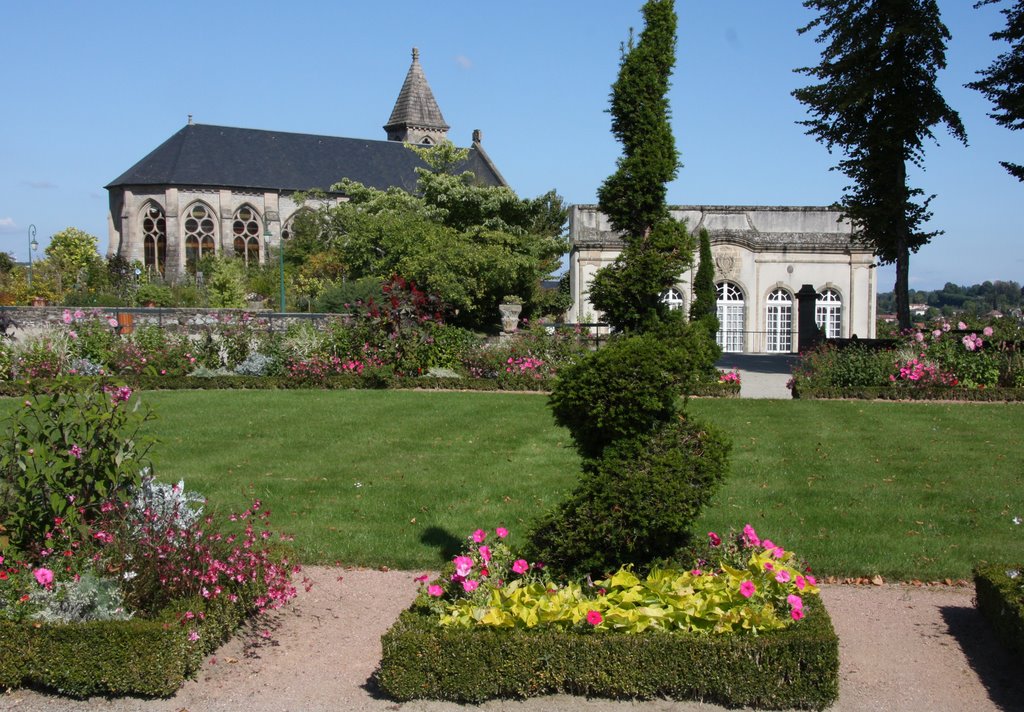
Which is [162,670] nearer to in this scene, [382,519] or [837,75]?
[382,519]

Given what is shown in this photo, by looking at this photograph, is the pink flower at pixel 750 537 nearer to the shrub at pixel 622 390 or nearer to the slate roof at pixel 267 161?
the shrub at pixel 622 390

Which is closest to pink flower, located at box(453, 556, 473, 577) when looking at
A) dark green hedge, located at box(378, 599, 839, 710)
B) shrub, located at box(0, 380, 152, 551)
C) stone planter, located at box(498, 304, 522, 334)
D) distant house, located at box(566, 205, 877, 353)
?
dark green hedge, located at box(378, 599, 839, 710)

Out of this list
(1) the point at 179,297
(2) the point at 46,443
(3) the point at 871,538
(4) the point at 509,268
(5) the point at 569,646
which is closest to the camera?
(5) the point at 569,646

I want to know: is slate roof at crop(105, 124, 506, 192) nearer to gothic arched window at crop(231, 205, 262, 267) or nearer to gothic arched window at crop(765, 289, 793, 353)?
gothic arched window at crop(231, 205, 262, 267)

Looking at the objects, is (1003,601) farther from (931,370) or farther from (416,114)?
(416,114)

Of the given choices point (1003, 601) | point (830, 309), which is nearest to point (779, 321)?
point (830, 309)

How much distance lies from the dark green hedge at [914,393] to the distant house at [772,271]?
1745 cm

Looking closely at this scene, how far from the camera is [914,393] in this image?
13734 millimetres

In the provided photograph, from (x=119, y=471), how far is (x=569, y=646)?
8.52ft

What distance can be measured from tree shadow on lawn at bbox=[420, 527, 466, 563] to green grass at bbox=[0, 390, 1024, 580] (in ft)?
0.06

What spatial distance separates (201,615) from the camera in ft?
14.8

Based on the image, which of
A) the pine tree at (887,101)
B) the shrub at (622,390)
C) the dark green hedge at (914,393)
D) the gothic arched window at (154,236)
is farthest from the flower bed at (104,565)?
the gothic arched window at (154,236)

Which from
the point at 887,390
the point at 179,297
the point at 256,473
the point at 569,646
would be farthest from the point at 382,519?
the point at 179,297

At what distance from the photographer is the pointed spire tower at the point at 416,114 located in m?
66.9
